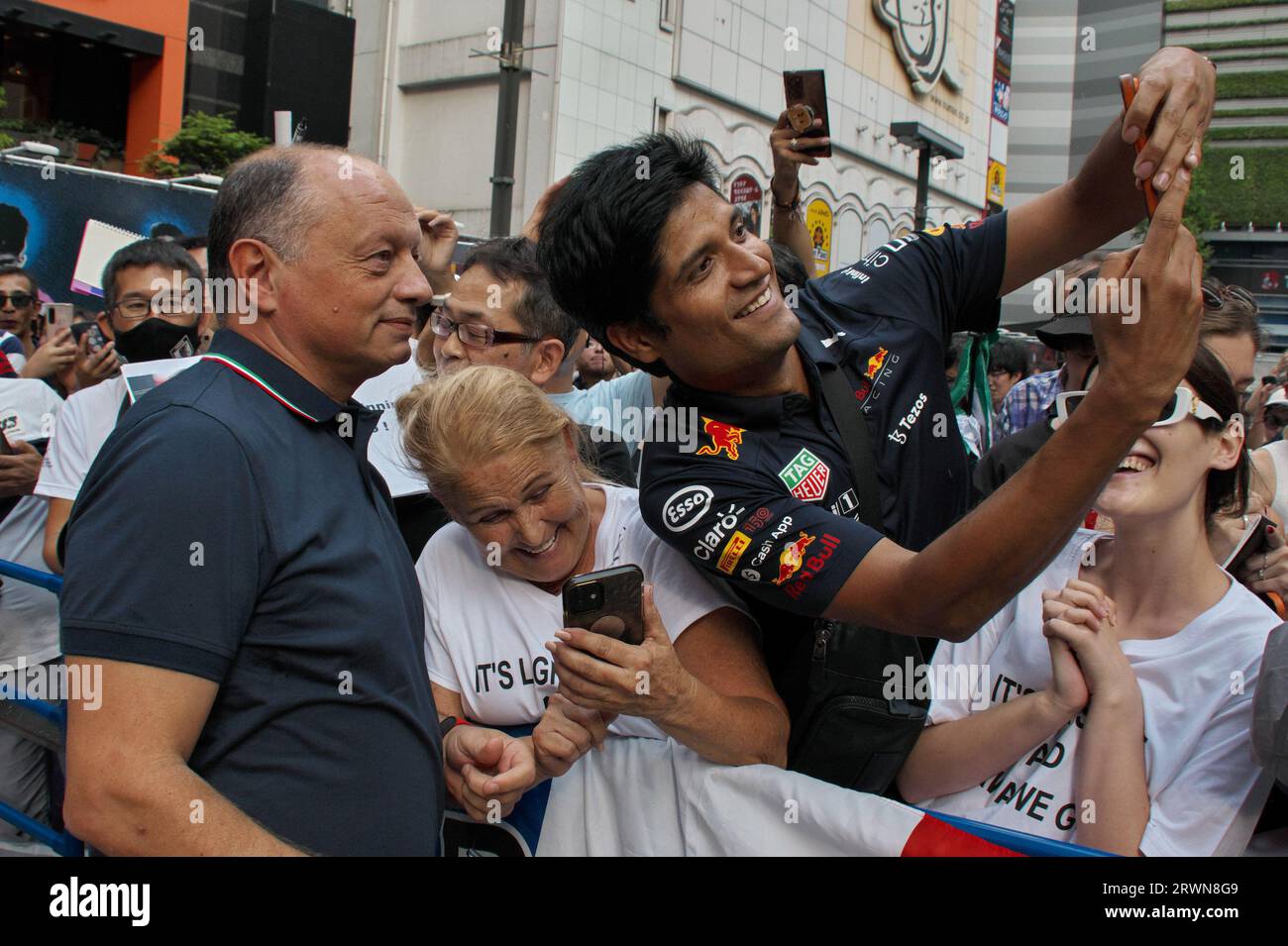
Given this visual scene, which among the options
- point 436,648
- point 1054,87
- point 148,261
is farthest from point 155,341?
point 1054,87

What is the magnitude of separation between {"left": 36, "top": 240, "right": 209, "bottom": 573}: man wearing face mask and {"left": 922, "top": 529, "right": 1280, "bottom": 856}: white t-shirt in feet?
9.16

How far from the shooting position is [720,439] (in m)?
2.03

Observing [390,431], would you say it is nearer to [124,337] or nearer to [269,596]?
[124,337]

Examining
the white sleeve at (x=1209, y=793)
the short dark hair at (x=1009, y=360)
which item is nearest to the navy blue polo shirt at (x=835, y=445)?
the white sleeve at (x=1209, y=793)

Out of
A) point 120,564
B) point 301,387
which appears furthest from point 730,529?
point 120,564

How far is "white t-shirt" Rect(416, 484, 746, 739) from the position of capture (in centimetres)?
215

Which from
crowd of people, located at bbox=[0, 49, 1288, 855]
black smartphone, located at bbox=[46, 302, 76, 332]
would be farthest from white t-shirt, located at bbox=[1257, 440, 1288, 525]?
black smartphone, located at bbox=[46, 302, 76, 332]

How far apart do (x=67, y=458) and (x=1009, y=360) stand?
854cm

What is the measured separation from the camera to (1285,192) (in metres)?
45.5

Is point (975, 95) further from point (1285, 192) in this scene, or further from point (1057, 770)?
point (1057, 770)

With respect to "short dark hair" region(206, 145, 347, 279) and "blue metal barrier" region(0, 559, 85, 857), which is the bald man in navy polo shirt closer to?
"short dark hair" region(206, 145, 347, 279)

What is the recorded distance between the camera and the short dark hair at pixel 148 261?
162 inches

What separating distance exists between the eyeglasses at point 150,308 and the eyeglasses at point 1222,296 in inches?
137

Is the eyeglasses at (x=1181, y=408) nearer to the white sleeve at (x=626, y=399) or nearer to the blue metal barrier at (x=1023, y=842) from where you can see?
the blue metal barrier at (x=1023, y=842)
